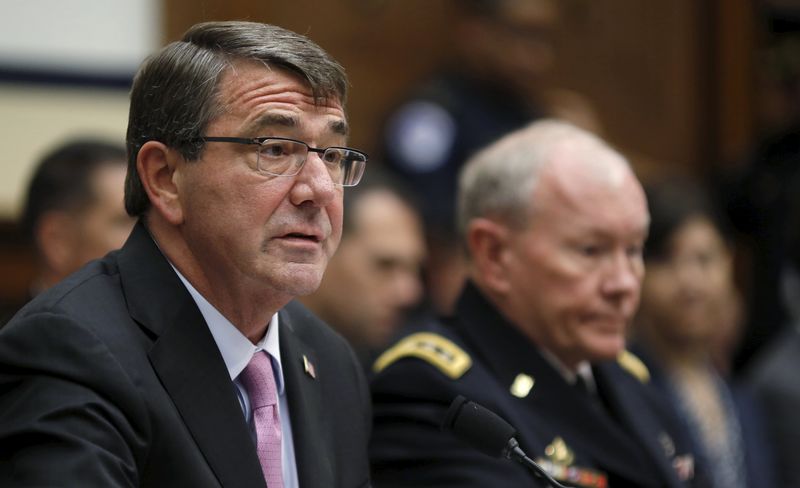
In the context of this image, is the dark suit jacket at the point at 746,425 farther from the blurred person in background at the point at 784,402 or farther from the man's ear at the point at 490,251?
the man's ear at the point at 490,251

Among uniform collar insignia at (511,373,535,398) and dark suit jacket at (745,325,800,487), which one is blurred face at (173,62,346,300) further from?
dark suit jacket at (745,325,800,487)

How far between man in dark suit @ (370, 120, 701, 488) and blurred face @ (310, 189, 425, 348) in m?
1.15

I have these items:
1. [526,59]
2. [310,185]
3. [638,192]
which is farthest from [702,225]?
[310,185]

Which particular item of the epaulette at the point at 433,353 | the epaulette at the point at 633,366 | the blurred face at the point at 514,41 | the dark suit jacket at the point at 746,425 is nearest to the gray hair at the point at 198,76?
the epaulette at the point at 433,353

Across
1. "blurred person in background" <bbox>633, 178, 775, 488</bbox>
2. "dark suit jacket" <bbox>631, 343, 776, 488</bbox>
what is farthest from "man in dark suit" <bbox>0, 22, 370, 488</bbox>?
"blurred person in background" <bbox>633, 178, 775, 488</bbox>

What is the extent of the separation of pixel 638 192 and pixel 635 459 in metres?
0.61

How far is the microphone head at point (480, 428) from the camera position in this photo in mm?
2154

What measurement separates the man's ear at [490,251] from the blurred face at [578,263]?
Answer: 0.06 ft

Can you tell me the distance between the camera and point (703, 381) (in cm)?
442

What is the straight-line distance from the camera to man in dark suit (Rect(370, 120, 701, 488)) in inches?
110

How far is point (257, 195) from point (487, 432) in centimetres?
53

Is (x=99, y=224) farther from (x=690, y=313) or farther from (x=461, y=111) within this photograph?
(x=690, y=313)

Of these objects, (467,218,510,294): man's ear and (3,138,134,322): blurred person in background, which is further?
(3,138,134,322): blurred person in background

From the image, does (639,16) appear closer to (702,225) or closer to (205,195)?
(702,225)
